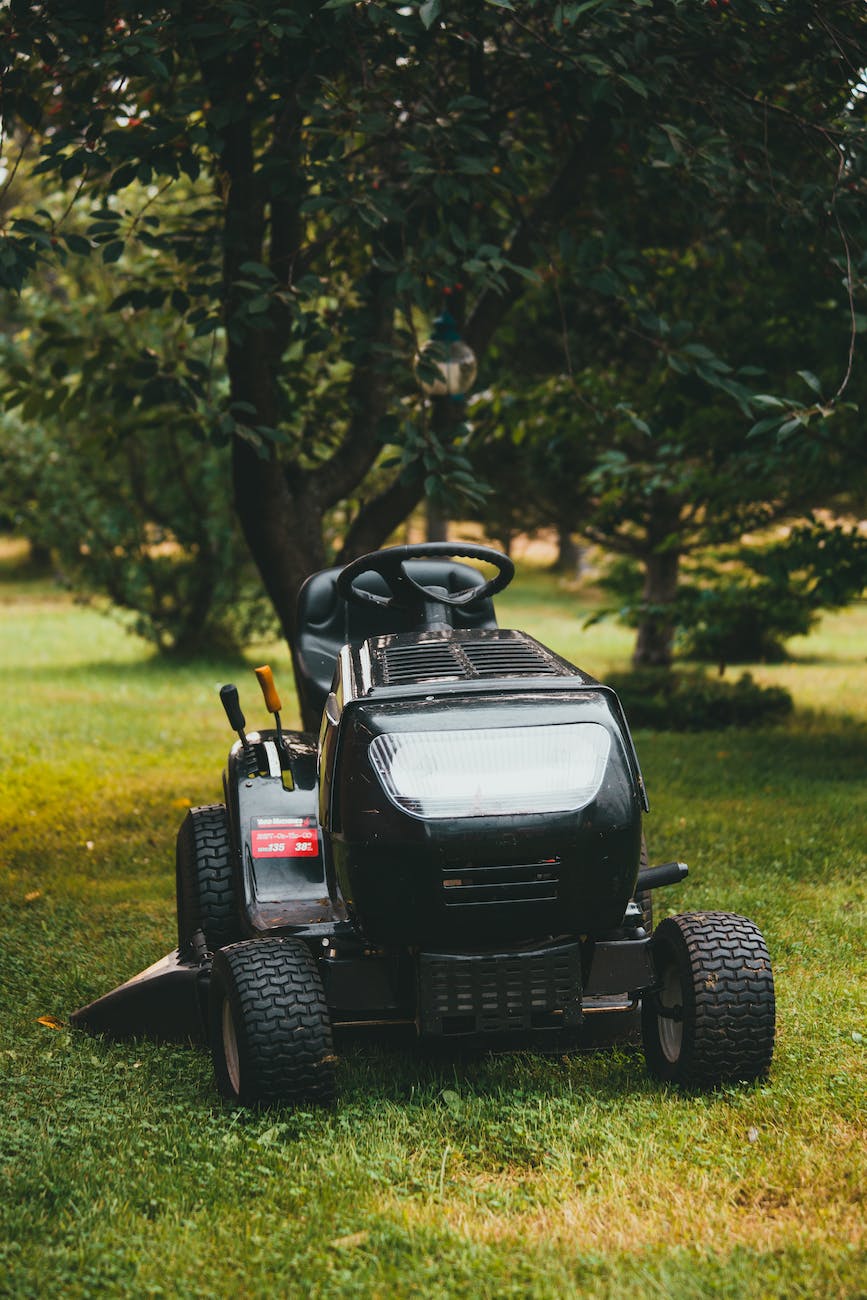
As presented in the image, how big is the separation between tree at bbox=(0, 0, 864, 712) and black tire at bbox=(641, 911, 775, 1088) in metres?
3.02

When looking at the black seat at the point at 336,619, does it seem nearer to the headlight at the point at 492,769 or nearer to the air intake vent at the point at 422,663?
the air intake vent at the point at 422,663

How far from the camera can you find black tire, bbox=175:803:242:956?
4.54 metres

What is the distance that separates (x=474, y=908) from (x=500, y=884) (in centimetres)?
9

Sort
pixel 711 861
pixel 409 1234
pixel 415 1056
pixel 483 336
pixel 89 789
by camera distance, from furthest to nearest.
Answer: pixel 89 789 < pixel 483 336 < pixel 711 861 < pixel 415 1056 < pixel 409 1234

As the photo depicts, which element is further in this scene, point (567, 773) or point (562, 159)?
point (562, 159)

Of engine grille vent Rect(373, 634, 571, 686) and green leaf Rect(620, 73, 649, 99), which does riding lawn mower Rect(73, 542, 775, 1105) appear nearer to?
engine grille vent Rect(373, 634, 571, 686)

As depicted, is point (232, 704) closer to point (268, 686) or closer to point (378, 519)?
point (268, 686)

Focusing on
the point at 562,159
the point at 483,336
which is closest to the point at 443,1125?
the point at 483,336

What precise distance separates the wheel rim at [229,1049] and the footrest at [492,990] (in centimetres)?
57

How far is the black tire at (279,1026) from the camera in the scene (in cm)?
356

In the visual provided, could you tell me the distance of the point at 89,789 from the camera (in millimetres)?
8859

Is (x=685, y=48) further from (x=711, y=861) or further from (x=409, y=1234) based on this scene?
(x=409, y=1234)

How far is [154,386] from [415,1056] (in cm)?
346

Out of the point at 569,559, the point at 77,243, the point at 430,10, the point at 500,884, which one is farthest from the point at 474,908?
the point at 569,559
